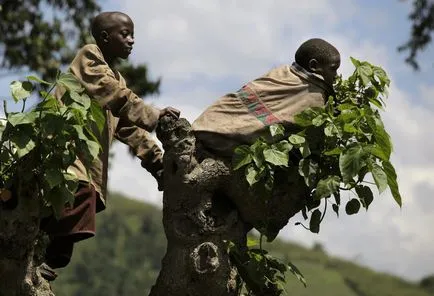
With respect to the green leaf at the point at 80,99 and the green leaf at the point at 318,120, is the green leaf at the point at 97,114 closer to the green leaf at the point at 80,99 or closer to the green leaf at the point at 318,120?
the green leaf at the point at 80,99

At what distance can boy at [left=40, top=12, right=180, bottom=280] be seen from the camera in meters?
5.93

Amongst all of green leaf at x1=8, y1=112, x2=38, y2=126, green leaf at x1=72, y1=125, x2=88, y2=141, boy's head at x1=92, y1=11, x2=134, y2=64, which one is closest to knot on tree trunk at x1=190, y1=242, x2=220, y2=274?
green leaf at x1=72, y1=125, x2=88, y2=141

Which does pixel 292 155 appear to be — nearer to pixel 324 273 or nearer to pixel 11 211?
pixel 11 211

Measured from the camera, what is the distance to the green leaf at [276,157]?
5.76 meters

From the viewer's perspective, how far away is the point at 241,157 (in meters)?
5.80

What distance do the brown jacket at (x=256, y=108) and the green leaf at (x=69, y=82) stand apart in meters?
0.69

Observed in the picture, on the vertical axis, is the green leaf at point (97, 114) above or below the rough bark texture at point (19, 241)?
above

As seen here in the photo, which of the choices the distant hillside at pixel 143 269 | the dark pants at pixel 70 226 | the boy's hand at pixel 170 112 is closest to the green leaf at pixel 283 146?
the boy's hand at pixel 170 112

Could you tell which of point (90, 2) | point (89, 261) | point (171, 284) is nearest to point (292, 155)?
point (171, 284)

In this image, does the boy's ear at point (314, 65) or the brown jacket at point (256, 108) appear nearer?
the brown jacket at point (256, 108)

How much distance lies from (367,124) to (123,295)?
238 feet

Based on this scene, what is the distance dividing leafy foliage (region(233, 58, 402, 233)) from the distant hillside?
207ft

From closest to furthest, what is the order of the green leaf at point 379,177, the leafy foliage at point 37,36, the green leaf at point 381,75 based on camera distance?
the green leaf at point 379,177 → the green leaf at point 381,75 → the leafy foliage at point 37,36

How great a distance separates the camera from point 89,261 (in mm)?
86688
